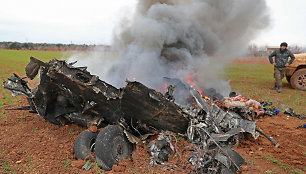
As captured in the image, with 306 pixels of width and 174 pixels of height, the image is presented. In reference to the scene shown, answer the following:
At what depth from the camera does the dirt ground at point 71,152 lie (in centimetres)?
382

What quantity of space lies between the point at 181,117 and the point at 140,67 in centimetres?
516

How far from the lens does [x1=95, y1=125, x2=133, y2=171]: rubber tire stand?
3777mm

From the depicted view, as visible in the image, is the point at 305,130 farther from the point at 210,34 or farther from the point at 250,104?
the point at 210,34

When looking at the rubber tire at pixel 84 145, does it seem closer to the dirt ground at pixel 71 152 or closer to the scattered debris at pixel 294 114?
the dirt ground at pixel 71 152

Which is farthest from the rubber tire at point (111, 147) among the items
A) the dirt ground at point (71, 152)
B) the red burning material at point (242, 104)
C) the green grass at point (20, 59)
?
the green grass at point (20, 59)

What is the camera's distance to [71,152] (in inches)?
175

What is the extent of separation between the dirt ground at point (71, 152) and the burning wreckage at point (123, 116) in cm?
21

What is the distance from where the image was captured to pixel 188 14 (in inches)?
407

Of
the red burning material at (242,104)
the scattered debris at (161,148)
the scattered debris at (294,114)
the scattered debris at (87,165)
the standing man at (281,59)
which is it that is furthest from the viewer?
the standing man at (281,59)

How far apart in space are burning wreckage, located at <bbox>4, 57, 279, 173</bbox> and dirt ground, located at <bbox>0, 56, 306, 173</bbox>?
21cm

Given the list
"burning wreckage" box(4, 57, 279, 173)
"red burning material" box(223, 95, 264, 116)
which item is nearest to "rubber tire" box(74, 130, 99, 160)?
"burning wreckage" box(4, 57, 279, 173)

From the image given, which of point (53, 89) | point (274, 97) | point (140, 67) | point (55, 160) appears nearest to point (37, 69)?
point (53, 89)

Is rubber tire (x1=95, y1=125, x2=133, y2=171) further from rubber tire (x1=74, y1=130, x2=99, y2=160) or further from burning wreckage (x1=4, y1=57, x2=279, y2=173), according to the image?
rubber tire (x1=74, y1=130, x2=99, y2=160)

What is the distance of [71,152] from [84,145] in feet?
1.54
